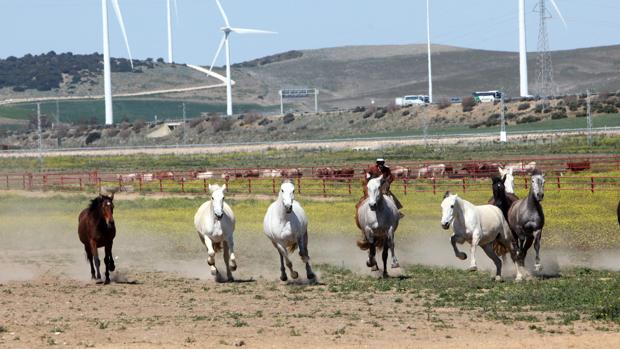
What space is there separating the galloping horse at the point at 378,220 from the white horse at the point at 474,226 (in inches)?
45.8

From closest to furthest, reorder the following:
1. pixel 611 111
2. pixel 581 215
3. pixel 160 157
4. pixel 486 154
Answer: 1. pixel 581 215
2. pixel 486 154
3. pixel 160 157
4. pixel 611 111

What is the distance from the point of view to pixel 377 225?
23.8m

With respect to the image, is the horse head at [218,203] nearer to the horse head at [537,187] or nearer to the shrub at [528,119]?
the horse head at [537,187]

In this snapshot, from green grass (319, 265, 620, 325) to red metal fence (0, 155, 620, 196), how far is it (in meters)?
18.3

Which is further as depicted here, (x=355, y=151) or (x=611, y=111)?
(x=611, y=111)

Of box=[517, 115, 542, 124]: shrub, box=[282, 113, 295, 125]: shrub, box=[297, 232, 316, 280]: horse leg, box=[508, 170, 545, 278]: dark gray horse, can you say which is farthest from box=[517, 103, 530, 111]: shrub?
box=[297, 232, 316, 280]: horse leg

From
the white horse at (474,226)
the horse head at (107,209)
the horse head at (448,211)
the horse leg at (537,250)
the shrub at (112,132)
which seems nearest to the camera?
the horse head at (448,211)

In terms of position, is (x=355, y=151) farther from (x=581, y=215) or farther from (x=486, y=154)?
(x=581, y=215)

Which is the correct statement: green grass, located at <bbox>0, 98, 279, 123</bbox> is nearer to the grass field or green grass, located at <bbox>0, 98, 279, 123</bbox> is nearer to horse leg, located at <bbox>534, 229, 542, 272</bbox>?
the grass field

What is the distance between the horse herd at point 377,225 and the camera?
23172 mm

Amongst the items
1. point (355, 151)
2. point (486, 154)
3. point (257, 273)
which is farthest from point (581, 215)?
Result: point (355, 151)

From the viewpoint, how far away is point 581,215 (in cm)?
3647

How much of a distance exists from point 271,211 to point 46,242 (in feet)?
44.1

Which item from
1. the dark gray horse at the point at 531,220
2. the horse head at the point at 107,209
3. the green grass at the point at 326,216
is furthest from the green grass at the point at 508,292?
the green grass at the point at 326,216
